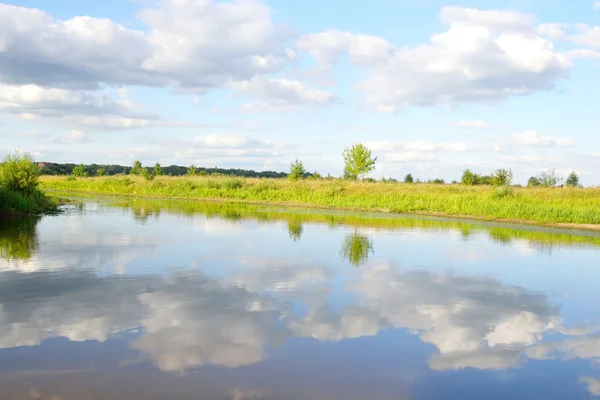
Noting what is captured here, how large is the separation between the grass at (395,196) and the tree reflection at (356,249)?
1823cm

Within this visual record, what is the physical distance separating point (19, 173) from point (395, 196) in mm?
29572

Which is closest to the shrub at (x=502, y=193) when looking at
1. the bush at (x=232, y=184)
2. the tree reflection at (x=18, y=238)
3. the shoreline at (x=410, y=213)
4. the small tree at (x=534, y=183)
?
the shoreline at (x=410, y=213)

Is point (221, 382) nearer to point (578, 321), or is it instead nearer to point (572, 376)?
point (572, 376)

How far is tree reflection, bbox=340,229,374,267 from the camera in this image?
16938 millimetres

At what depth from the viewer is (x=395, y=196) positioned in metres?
48.0

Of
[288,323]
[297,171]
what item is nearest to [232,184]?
[297,171]

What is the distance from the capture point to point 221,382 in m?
6.86

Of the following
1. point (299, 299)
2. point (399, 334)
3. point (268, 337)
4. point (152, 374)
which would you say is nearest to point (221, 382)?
point (152, 374)

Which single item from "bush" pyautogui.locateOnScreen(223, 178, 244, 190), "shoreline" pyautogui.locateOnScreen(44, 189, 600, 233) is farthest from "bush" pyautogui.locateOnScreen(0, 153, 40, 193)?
"bush" pyautogui.locateOnScreen(223, 178, 244, 190)

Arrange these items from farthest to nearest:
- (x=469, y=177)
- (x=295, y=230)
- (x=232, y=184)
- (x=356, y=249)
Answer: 1. (x=469, y=177)
2. (x=232, y=184)
3. (x=295, y=230)
4. (x=356, y=249)

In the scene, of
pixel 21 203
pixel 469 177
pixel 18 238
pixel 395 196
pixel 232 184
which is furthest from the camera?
pixel 469 177

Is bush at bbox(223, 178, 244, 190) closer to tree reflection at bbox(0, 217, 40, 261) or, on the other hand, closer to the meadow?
the meadow

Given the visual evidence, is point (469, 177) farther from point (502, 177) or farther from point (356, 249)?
point (356, 249)

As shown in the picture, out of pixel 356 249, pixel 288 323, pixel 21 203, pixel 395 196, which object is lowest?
pixel 288 323
